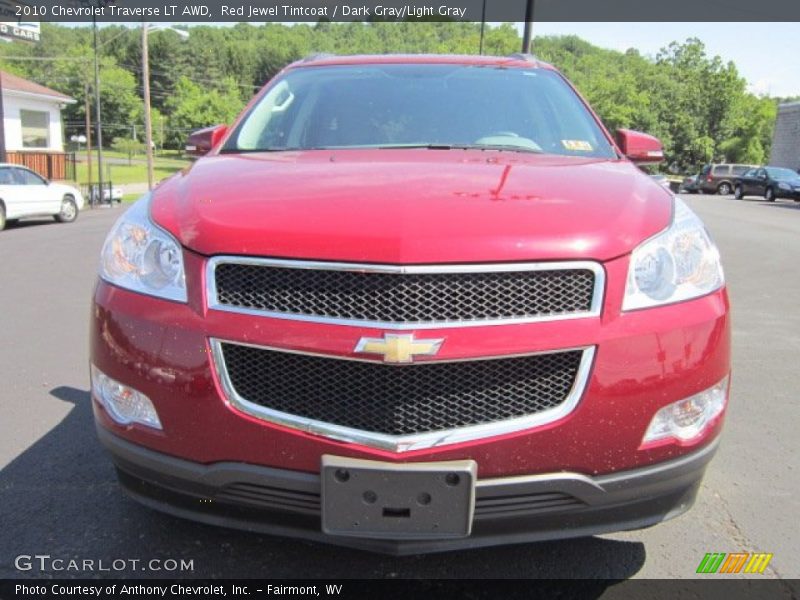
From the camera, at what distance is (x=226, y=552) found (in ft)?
8.15

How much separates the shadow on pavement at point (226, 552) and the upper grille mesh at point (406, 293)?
41.8 inches

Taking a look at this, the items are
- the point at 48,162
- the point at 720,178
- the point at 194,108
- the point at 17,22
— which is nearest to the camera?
the point at 17,22

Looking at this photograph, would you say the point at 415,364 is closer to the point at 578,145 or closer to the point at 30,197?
the point at 578,145

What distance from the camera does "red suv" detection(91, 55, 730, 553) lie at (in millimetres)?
1831

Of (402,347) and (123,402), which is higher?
(402,347)

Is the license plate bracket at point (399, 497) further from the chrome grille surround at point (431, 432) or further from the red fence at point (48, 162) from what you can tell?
the red fence at point (48, 162)

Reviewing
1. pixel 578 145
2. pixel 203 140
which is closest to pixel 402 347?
pixel 578 145

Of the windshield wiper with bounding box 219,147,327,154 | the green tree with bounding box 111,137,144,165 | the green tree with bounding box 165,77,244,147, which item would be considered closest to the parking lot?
the windshield wiper with bounding box 219,147,327,154

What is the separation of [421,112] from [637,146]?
1175 millimetres

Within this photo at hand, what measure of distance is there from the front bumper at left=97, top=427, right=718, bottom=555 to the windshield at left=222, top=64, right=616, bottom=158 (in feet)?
4.88

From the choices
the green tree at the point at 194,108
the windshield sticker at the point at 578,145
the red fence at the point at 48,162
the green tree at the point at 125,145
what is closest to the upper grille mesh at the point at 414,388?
the windshield sticker at the point at 578,145

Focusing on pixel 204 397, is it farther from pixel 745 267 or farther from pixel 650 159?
pixel 745 267

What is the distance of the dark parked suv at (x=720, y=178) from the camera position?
3903 cm

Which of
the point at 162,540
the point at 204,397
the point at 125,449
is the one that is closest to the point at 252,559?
the point at 162,540
